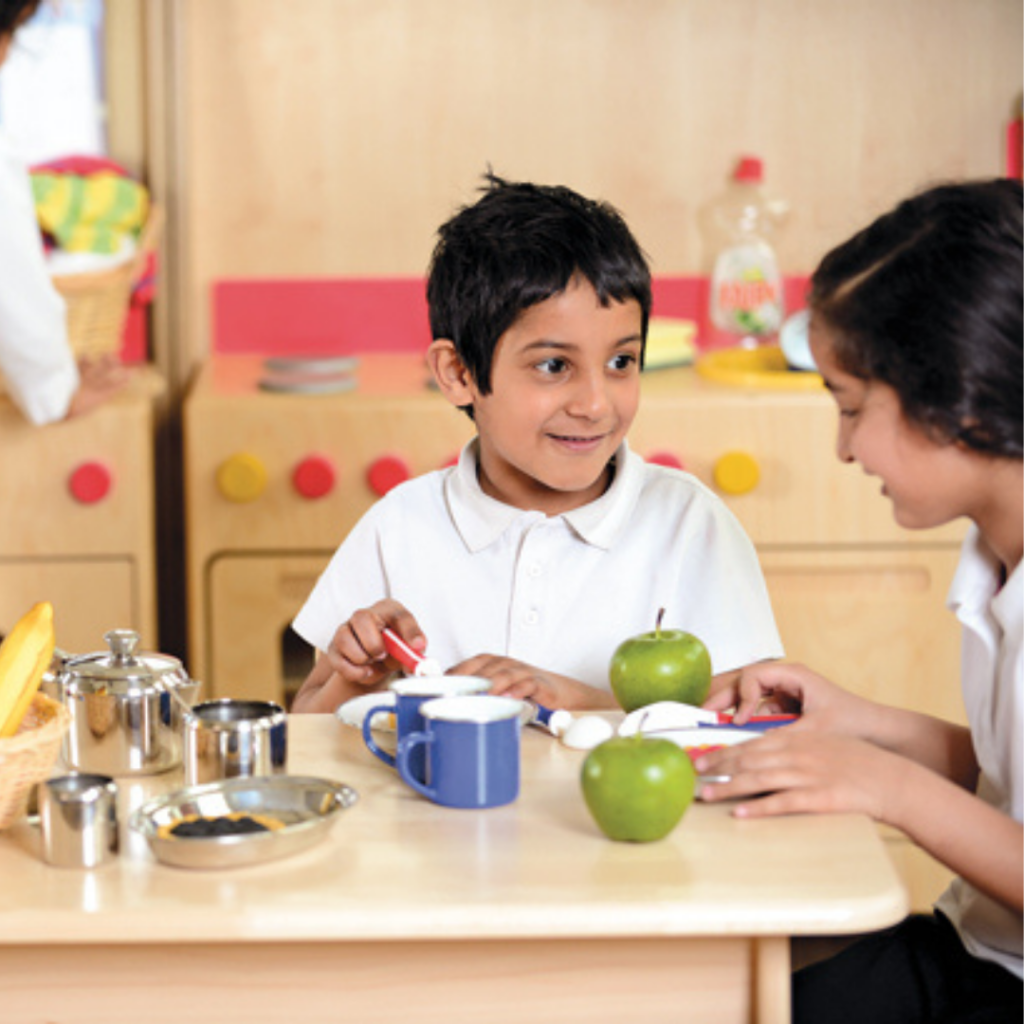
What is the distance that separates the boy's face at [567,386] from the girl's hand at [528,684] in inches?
9.8

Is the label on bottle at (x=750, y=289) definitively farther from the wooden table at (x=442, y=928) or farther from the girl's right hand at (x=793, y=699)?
the wooden table at (x=442, y=928)

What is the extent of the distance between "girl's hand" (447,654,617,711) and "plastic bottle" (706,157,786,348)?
1453mm

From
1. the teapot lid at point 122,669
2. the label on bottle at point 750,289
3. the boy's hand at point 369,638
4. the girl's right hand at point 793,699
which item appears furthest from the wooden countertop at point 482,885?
the label on bottle at point 750,289

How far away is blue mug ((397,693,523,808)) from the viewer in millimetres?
1134

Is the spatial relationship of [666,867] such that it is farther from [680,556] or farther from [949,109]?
[949,109]

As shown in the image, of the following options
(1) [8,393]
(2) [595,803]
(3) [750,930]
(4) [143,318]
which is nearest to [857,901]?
(3) [750,930]

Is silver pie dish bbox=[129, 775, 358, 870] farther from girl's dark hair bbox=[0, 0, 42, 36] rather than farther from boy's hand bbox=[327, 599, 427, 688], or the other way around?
girl's dark hair bbox=[0, 0, 42, 36]

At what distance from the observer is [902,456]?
1.23m

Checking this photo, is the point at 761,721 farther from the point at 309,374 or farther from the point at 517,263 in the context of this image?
the point at 309,374

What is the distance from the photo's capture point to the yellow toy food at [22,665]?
113 centimetres

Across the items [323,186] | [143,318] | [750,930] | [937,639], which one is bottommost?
[937,639]

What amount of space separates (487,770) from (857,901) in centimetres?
27

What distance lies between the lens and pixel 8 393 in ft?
8.18

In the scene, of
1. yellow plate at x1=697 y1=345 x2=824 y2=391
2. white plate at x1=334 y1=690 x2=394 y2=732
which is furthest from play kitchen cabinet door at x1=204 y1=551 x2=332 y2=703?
white plate at x1=334 y1=690 x2=394 y2=732
